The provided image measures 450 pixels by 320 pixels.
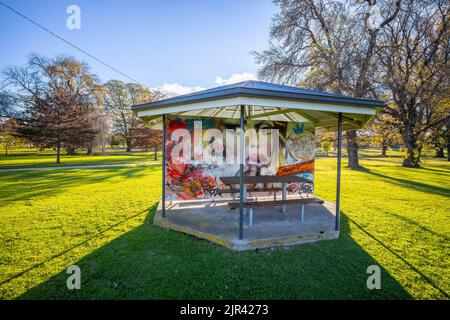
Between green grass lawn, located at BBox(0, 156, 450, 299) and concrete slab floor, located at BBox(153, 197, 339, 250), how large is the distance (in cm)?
→ 18

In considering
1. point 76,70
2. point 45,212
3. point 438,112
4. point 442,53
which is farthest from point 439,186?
point 76,70

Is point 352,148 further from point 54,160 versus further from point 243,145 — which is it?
point 54,160

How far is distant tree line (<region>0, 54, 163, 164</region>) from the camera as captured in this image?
2059 centimetres

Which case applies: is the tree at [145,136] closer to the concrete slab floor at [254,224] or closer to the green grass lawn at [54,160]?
the green grass lawn at [54,160]

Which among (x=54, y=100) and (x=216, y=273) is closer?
(x=216, y=273)

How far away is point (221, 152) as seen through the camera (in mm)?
7363

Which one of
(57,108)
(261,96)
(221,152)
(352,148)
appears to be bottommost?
(221,152)

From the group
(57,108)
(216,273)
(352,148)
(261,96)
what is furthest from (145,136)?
(216,273)

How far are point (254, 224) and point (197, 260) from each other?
174cm

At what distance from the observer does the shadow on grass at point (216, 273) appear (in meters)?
2.88

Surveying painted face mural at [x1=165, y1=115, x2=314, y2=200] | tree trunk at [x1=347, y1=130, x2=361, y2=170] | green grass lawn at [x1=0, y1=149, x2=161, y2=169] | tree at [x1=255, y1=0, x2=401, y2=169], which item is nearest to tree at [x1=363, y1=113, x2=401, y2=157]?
tree trunk at [x1=347, y1=130, x2=361, y2=170]

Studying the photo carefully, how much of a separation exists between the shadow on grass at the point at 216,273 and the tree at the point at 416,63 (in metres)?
13.7

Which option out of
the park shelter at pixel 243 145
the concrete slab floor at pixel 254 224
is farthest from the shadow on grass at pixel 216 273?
the park shelter at pixel 243 145

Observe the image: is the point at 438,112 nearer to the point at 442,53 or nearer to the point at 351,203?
the point at 442,53
